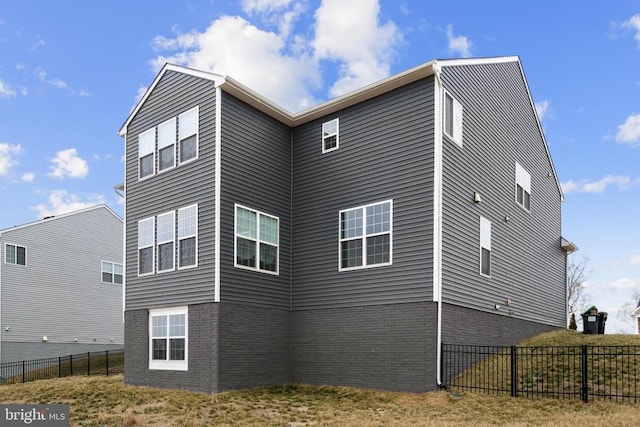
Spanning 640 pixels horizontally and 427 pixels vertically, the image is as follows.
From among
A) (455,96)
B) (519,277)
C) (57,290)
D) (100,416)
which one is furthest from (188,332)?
(57,290)

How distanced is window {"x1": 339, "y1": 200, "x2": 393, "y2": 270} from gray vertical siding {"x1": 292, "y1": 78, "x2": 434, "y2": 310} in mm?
194

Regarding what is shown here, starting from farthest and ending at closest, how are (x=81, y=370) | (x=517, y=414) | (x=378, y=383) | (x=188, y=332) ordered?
1. (x=81, y=370)
2. (x=188, y=332)
3. (x=378, y=383)
4. (x=517, y=414)

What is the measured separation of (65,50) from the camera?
18844mm

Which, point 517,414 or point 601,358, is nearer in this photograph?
point 517,414

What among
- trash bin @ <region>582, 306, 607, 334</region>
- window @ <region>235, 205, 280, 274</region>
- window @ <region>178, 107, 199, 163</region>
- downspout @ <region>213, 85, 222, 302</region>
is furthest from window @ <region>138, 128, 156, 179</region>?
trash bin @ <region>582, 306, 607, 334</region>

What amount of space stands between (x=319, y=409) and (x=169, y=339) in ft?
17.8

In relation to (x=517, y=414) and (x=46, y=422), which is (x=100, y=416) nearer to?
(x=46, y=422)

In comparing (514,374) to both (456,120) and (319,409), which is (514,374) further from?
(456,120)

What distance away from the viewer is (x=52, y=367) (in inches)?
1004

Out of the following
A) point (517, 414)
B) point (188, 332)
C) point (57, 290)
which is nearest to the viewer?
point (517, 414)

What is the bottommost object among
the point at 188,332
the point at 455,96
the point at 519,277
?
the point at 188,332

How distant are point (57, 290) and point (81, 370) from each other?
5.66 m

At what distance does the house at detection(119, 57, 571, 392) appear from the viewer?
13.3 metres

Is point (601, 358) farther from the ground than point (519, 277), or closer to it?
closer to it
